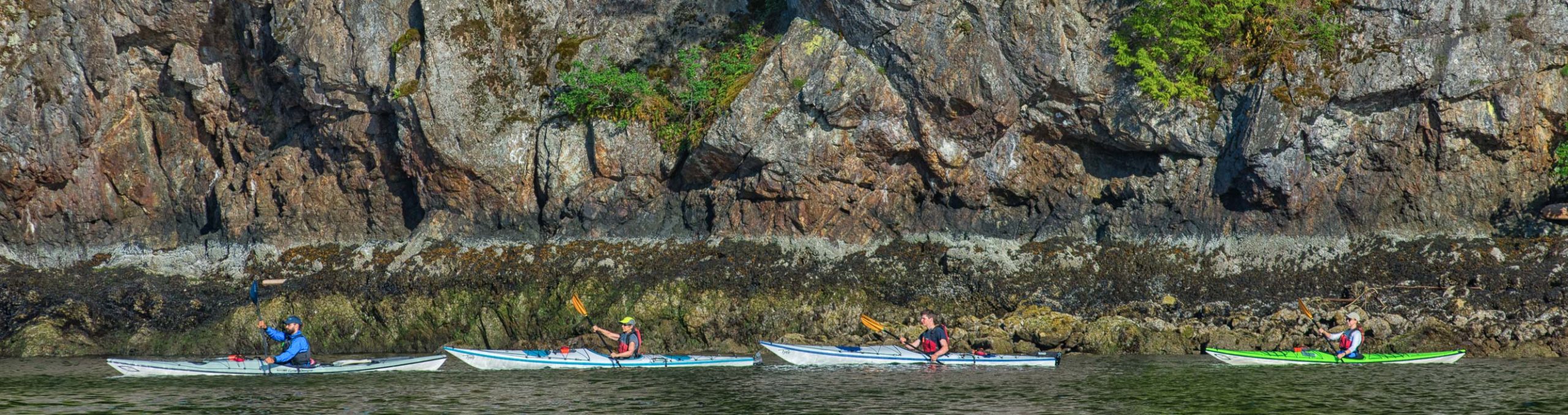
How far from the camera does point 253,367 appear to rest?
819 inches

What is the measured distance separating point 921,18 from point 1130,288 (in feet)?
23.1

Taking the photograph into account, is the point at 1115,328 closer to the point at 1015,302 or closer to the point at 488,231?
the point at 1015,302

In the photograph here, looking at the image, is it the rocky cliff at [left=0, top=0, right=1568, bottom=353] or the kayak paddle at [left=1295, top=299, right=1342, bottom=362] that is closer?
the kayak paddle at [left=1295, top=299, right=1342, bottom=362]

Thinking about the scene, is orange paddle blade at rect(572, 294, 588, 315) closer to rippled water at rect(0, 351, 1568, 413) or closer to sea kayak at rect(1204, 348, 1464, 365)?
rippled water at rect(0, 351, 1568, 413)

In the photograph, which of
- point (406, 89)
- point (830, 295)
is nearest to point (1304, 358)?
point (830, 295)

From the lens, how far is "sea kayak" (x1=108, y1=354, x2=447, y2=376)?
20.2m

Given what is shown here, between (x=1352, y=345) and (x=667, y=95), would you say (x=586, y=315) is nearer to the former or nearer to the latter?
(x=667, y=95)

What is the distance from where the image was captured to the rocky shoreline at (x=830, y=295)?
76.4 feet

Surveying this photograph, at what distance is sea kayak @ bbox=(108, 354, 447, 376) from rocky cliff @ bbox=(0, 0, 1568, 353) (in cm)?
485

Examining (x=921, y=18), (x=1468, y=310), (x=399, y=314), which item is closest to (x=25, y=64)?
(x=399, y=314)

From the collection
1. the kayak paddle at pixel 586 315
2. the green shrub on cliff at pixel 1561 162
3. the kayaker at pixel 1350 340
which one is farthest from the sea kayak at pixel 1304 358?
the kayak paddle at pixel 586 315

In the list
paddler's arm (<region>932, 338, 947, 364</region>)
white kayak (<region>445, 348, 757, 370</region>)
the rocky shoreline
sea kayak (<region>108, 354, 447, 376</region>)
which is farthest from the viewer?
the rocky shoreline

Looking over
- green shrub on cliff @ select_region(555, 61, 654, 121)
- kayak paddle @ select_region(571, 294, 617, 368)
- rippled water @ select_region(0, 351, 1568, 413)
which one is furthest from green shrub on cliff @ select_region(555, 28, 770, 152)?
rippled water @ select_region(0, 351, 1568, 413)

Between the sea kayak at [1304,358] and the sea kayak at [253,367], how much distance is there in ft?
44.9
